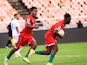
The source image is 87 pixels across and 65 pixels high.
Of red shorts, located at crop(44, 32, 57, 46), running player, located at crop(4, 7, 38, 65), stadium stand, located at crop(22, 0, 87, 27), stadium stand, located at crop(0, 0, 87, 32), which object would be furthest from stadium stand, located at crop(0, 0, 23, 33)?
red shorts, located at crop(44, 32, 57, 46)

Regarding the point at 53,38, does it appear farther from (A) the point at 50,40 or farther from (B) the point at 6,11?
(B) the point at 6,11

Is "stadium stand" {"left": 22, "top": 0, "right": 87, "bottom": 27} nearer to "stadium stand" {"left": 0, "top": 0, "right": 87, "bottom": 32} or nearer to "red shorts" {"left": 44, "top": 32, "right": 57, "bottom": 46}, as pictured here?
"stadium stand" {"left": 0, "top": 0, "right": 87, "bottom": 32}

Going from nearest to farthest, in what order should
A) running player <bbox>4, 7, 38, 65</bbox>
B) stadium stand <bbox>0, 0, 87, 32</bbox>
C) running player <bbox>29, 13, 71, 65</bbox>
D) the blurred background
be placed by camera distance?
running player <bbox>29, 13, 71, 65</bbox> → running player <bbox>4, 7, 38, 65</bbox> → the blurred background → stadium stand <bbox>0, 0, 87, 32</bbox>

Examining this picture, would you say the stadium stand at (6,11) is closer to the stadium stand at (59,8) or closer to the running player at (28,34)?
the stadium stand at (59,8)

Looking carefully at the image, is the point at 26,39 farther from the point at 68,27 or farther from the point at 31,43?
the point at 68,27

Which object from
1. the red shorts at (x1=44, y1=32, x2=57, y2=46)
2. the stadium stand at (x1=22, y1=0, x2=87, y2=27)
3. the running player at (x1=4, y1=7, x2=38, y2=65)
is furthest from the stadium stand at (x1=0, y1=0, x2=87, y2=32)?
the red shorts at (x1=44, y1=32, x2=57, y2=46)

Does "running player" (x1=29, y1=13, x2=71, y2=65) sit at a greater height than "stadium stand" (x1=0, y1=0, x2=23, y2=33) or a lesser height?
greater

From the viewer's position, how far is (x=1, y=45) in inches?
1011

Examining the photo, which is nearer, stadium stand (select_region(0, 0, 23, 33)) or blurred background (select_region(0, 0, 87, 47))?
blurred background (select_region(0, 0, 87, 47))

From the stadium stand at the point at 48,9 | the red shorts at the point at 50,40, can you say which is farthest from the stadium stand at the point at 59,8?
the red shorts at the point at 50,40

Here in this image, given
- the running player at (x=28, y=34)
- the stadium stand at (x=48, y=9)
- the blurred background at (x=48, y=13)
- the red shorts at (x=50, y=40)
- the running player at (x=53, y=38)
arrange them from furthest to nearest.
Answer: the stadium stand at (x=48, y=9)
the blurred background at (x=48, y=13)
the running player at (x=28, y=34)
the red shorts at (x=50, y=40)
the running player at (x=53, y=38)

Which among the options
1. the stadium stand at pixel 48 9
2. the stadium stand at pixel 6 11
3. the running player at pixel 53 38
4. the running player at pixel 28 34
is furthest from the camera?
the stadium stand at pixel 48 9

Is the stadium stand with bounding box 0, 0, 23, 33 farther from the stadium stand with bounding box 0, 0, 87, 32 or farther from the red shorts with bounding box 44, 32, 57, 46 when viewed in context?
the red shorts with bounding box 44, 32, 57, 46

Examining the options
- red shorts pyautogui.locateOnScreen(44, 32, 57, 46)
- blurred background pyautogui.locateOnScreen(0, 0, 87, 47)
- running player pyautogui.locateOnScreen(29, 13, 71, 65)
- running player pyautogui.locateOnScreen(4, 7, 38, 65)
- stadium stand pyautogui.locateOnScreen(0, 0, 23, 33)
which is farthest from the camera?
stadium stand pyautogui.locateOnScreen(0, 0, 23, 33)
